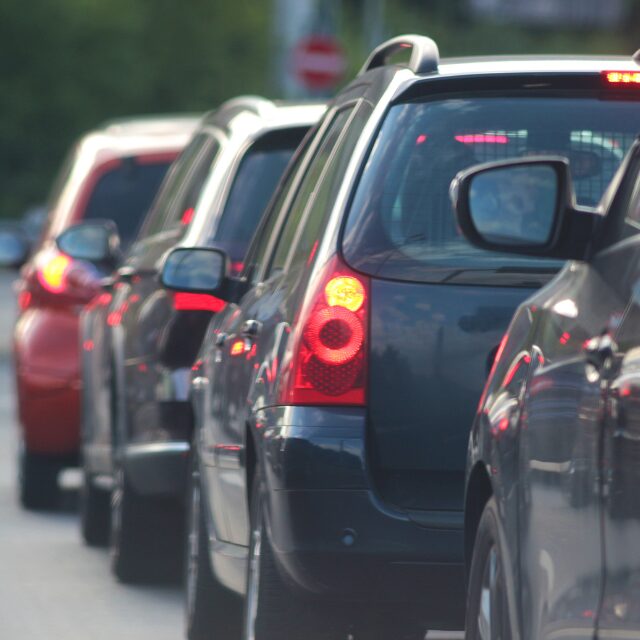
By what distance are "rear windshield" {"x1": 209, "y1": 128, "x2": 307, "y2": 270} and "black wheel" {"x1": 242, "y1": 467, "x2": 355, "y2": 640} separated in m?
2.50

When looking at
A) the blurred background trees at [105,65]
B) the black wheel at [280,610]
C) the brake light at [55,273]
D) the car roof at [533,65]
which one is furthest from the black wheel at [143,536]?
the blurred background trees at [105,65]

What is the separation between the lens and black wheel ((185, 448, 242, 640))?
273 inches

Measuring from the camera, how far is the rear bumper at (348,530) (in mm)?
5445

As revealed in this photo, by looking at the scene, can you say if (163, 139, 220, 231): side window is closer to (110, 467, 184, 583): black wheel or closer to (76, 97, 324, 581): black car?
(76, 97, 324, 581): black car

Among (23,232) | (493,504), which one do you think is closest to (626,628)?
(493,504)

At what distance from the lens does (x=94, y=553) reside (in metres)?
9.78

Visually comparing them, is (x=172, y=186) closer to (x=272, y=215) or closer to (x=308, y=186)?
(x=272, y=215)

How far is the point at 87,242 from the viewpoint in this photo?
9.83 meters

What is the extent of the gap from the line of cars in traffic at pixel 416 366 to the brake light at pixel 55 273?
9.81ft

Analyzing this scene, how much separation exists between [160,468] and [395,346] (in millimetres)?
2676

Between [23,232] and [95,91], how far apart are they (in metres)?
31.6

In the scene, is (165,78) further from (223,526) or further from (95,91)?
(223,526)

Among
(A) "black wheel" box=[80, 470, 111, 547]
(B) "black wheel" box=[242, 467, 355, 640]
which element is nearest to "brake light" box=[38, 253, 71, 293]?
(A) "black wheel" box=[80, 470, 111, 547]

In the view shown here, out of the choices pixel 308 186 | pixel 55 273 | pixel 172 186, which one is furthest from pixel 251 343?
pixel 55 273
